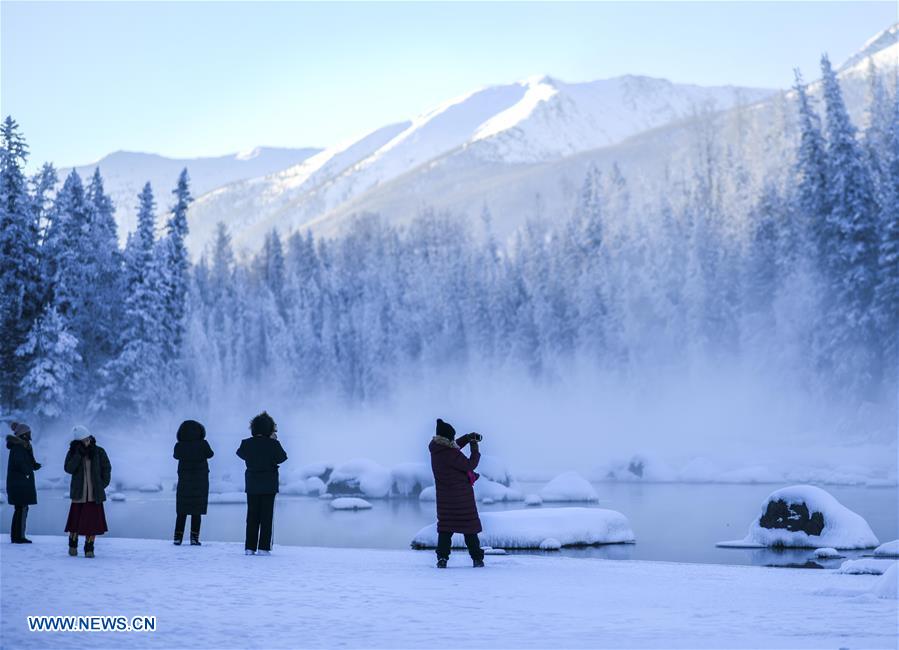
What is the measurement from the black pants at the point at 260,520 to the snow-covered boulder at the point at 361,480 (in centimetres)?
2210

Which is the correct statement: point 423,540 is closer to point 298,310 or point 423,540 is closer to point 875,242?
point 875,242

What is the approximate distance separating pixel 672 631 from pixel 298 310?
112 m

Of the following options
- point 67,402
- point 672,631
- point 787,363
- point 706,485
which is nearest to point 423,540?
point 672,631

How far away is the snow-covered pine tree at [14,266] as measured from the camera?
51.0m

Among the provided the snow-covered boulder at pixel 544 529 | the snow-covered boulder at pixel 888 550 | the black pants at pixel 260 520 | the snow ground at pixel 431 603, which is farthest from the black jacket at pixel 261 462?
the snow-covered boulder at pixel 888 550

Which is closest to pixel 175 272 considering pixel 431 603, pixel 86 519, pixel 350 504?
pixel 350 504

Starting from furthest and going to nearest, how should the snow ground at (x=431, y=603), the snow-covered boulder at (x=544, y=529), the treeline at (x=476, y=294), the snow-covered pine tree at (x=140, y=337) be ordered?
the snow-covered pine tree at (x=140, y=337) < the treeline at (x=476, y=294) < the snow-covered boulder at (x=544, y=529) < the snow ground at (x=431, y=603)

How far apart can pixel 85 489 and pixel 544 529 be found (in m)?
8.79

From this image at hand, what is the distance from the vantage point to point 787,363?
2429 inches

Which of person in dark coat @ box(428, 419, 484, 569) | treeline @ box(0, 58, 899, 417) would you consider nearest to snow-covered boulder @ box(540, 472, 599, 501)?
person in dark coat @ box(428, 419, 484, 569)

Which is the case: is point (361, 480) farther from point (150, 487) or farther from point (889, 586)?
point (889, 586)

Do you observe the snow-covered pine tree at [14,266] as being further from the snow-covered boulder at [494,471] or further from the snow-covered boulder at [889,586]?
the snow-covered boulder at [889,586]

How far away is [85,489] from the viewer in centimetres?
1489

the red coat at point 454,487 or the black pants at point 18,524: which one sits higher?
the red coat at point 454,487
